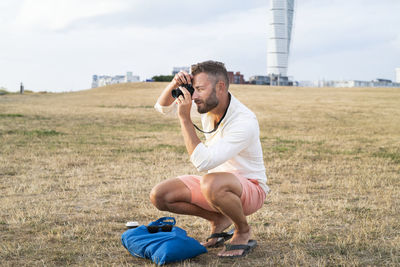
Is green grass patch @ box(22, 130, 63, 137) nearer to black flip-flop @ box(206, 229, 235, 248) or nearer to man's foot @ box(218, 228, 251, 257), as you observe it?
black flip-flop @ box(206, 229, 235, 248)

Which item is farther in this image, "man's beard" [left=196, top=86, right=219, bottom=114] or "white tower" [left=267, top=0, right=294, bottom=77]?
"white tower" [left=267, top=0, right=294, bottom=77]

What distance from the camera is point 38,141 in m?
13.3

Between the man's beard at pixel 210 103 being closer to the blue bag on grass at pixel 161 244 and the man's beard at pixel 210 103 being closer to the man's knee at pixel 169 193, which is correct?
the man's knee at pixel 169 193

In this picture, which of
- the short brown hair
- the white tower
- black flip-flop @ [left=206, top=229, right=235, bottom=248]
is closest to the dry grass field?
black flip-flop @ [left=206, top=229, right=235, bottom=248]

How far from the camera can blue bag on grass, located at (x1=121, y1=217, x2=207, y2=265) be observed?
13.9ft

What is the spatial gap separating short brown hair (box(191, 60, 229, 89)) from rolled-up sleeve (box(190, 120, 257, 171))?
0.48m

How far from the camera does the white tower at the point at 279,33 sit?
16638 cm

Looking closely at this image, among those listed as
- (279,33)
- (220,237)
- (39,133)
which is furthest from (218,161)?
(279,33)

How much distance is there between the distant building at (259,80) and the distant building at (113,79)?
40552mm

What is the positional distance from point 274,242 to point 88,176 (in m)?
4.64

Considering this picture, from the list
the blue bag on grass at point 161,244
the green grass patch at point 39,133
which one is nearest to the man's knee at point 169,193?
the blue bag on grass at point 161,244

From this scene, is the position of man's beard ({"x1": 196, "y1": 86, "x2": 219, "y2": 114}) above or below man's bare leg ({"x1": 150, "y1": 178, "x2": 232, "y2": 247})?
Result: above

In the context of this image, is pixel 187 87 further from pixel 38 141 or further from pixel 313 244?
pixel 38 141

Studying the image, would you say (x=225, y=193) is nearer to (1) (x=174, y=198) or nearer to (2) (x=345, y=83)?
(1) (x=174, y=198)
